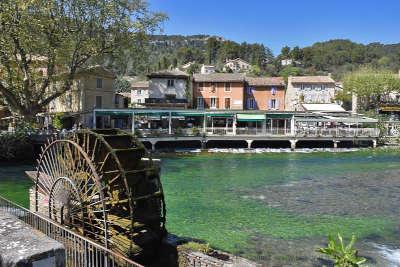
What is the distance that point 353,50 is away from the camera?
181250 millimetres

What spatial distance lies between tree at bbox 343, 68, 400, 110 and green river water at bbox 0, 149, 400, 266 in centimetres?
4189

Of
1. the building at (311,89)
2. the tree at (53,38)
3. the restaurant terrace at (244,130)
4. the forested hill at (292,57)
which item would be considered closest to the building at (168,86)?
the restaurant terrace at (244,130)

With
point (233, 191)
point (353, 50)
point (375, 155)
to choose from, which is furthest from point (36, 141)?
point (353, 50)

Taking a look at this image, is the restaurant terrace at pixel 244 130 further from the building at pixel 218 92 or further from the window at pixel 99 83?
the building at pixel 218 92

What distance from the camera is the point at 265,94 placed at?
63.6m

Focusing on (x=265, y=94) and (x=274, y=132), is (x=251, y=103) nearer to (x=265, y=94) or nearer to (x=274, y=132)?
(x=265, y=94)

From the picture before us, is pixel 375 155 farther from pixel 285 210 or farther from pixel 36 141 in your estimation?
pixel 36 141

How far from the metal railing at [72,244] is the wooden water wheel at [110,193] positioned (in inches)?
56.0

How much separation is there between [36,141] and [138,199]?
91.0ft

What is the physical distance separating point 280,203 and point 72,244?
13447 millimetres

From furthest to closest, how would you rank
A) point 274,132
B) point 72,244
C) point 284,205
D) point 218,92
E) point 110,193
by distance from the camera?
point 218,92
point 274,132
point 284,205
point 110,193
point 72,244

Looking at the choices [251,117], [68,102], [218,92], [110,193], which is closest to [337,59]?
[218,92]

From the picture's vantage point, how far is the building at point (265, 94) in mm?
63156

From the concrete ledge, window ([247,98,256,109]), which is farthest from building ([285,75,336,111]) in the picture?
the concrete ledge
